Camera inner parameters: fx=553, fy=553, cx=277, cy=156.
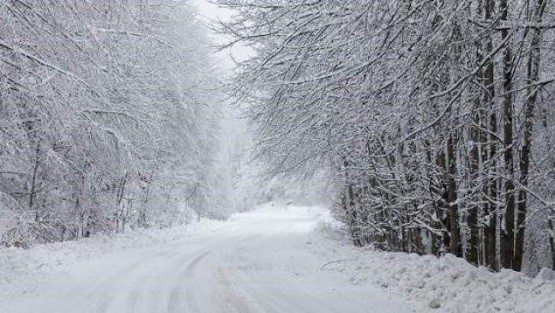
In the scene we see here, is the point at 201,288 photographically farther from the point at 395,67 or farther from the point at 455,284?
the point at 395,67

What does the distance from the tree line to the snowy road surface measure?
2794mm

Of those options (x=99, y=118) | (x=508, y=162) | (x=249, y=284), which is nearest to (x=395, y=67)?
(x=508, y=162)

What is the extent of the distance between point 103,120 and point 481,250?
1431 cm

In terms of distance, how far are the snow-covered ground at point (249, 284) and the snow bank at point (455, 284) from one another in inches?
0.8

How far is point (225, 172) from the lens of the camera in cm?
4541

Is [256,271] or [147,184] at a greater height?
[147,184]

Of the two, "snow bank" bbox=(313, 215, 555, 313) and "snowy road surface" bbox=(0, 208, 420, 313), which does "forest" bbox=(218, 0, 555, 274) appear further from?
"snowy road surface" bbox=(0, 208, 420, 313)

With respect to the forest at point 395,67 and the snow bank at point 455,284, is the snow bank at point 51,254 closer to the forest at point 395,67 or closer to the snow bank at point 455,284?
the forest at point 395,67


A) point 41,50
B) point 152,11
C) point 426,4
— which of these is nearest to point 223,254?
point 152,11

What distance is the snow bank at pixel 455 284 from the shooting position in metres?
7.58

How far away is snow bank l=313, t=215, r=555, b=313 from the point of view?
758 centimetres

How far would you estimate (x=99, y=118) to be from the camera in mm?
16500

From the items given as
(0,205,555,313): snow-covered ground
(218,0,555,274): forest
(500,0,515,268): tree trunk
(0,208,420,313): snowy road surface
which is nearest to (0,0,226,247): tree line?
(0,205,555,313): snow-covered ground

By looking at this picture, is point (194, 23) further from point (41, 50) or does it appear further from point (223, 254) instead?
point (41, 50)
